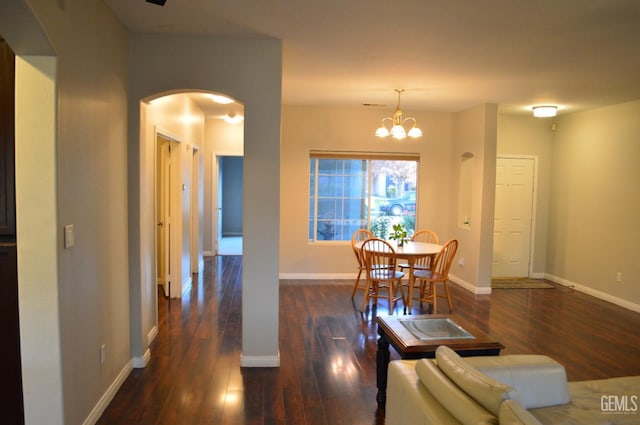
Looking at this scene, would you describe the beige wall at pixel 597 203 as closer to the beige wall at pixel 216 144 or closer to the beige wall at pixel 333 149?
the beige wall at pixel 333 149

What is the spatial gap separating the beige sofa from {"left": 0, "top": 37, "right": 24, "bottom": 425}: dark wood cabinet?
200cm

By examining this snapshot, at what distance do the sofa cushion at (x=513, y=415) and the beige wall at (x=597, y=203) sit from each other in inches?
198

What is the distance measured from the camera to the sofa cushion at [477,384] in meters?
1.52

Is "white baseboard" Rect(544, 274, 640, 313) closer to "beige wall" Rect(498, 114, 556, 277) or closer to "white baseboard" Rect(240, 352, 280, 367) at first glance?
"beige wall" Rect(498, 114, 556, 277)

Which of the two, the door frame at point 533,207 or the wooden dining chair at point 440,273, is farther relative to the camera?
the door frame at point 533,207

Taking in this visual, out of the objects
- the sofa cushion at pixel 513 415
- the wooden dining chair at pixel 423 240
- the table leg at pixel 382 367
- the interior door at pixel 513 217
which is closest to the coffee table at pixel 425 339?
the table leg at pixel 382 367

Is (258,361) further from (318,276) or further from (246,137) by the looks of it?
(318,276)

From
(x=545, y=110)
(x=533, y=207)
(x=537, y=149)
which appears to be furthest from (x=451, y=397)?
(x=537, y=149)

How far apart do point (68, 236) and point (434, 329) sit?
2.29 meters

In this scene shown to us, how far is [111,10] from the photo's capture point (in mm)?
2797

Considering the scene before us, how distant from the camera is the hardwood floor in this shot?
2789mm

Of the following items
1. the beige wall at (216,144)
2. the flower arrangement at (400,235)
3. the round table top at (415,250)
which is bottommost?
the round table top at (415,250)

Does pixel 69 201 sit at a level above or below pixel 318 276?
above

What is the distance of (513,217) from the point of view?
687 cm
